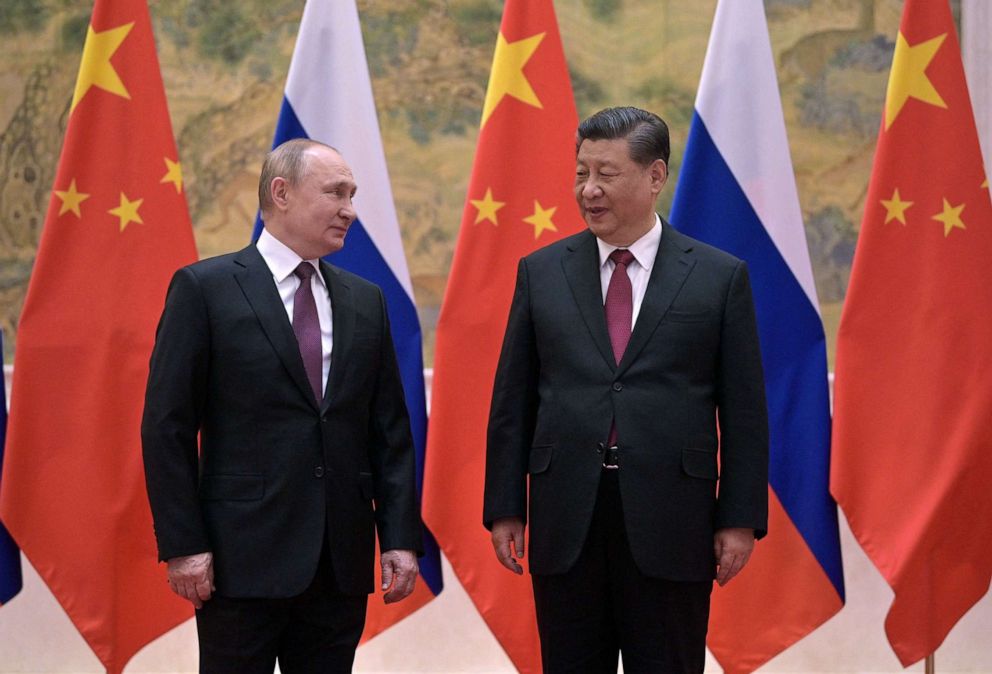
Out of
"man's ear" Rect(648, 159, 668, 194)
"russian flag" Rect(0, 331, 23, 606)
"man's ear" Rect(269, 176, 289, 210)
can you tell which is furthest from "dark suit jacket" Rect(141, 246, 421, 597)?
"russian flag" Rect(0, 331, 23, 606)

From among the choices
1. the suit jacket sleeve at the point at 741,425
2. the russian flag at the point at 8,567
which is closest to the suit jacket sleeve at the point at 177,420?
the suit jacket sleeve at the point at 741,425

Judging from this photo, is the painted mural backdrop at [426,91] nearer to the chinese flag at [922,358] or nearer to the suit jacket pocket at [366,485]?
the chinese flag at [922,358]

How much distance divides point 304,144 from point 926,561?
213 cm

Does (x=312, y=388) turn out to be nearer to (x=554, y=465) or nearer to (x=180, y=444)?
(x=180, y=444)

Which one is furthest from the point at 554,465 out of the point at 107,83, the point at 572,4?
the point at 572,4

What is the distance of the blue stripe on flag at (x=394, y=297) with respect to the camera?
3.52m

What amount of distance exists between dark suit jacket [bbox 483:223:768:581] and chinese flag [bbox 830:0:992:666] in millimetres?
1098

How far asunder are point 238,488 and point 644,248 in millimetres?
999

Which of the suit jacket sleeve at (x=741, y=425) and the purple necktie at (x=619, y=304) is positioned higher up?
the purple necktie at (x=619, y=304)

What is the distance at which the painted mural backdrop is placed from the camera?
174 inches

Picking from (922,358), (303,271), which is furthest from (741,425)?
(922,358)

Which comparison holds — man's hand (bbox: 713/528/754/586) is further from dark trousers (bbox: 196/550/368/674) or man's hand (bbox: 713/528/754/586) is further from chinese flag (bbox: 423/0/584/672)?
chinese flag (bbox: 423/0/584/672)

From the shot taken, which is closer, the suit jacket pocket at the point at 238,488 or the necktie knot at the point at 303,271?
the suit jacket pocket at the point at 238,488

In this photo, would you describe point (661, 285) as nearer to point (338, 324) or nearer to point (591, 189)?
point (591, 189)
